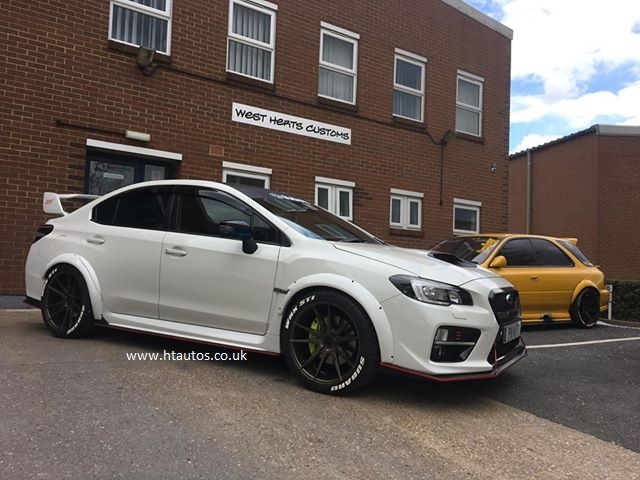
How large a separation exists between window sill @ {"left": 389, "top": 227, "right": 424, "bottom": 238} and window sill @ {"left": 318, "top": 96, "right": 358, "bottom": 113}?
263 centimetres

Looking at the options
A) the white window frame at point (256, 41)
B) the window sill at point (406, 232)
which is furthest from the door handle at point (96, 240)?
the window sill at point (406, 232)

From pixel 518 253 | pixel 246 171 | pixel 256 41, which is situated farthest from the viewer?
pixel 256 41

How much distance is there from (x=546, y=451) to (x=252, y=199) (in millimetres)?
2947

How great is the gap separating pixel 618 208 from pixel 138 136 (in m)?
21.2

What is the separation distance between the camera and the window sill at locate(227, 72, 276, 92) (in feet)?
32.3

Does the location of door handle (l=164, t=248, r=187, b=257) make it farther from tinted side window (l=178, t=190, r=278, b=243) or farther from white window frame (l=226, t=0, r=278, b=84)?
white window frame (l=226, t=0, r=278, b=84)

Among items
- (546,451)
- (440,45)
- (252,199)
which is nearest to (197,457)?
(546,451)

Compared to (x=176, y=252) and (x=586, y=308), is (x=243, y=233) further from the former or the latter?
(x=586, y=308)

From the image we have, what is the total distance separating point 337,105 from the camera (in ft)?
37.1

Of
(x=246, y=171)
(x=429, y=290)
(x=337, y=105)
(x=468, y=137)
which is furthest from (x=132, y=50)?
(x=468, y=137)

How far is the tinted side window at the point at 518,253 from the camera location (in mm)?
8133

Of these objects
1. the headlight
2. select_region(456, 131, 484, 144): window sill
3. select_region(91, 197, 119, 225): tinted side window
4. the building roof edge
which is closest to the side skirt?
select_region(91, 197, 119, 225): tinted side window

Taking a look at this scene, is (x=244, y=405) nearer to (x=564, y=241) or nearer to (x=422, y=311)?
(x=422, y=311)

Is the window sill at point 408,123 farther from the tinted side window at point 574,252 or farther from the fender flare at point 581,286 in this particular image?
the fender flare at point 581,286
